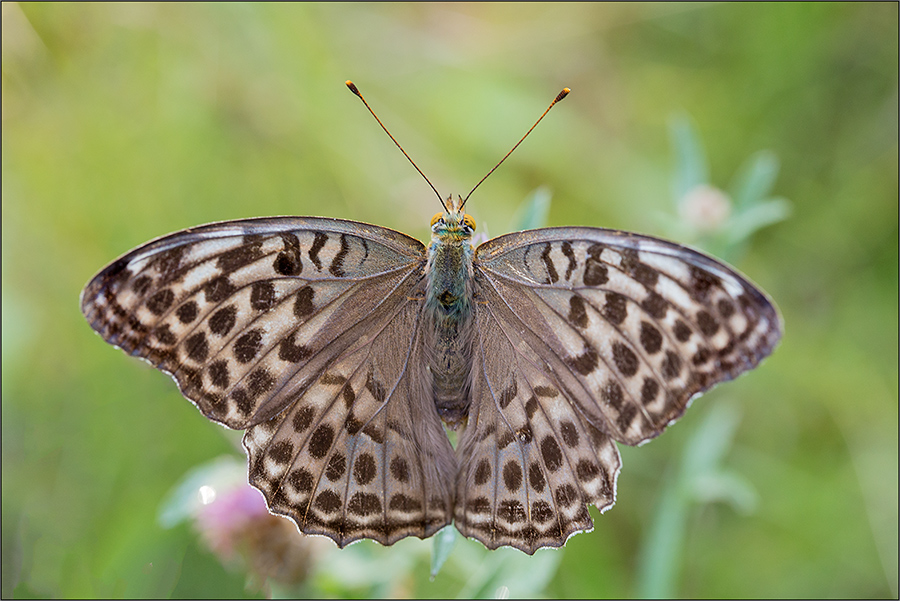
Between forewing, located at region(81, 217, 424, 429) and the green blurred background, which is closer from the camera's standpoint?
forewing, located at region(81, 217, 424, 429)

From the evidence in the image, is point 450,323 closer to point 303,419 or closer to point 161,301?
point 303,419

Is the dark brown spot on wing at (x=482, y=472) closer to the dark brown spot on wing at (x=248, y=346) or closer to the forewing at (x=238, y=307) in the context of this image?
the forewing at (x=238, y=307)

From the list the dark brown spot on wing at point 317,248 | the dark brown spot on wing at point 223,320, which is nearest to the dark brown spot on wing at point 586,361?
the dark brown spot on wing at point 317,248

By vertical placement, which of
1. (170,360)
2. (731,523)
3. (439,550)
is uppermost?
(170,360)

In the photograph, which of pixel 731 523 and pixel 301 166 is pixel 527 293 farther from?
pixel 301 166

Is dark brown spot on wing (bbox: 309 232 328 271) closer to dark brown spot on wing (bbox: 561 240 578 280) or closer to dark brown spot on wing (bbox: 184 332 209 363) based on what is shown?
dark brown spot on wing (bbox: 184 332 209 363)

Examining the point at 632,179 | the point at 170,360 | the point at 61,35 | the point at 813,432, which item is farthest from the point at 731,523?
the point at 61,35

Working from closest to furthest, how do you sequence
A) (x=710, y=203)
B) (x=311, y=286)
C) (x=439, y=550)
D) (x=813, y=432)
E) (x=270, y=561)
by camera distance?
(x=439, y=550) → (x=311, y=286) → (x=270, y=561) → (x=710, y=203) → (x=813, y=432)

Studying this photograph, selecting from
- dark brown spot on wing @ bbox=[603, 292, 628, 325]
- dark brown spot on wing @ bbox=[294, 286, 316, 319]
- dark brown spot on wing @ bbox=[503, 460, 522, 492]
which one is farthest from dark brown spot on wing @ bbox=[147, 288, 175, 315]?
dark brown spot on wing @ bbox=[603, 292, 628, 325]
